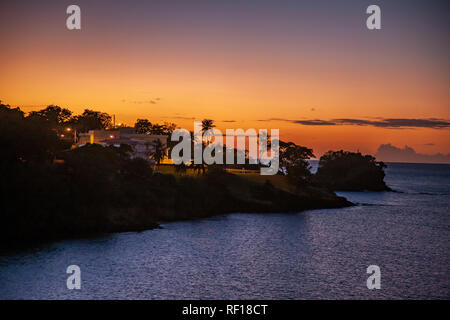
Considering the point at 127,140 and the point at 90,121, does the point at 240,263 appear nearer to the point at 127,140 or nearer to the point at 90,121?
the point at 127,140

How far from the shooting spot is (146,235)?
63.2 m

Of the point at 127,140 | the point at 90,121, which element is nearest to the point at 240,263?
the point at 127,140

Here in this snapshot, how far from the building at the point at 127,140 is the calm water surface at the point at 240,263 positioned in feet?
112

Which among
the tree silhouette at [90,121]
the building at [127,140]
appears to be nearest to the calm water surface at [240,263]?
the building at [127,140]

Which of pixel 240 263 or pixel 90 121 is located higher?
pixel 90 121

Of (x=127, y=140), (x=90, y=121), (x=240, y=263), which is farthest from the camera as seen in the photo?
(x=90, y=121)

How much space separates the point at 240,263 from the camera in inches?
1960

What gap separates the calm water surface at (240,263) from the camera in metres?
39.1

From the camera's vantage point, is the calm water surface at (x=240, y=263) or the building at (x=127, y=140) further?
the building at (x=127, y=140)

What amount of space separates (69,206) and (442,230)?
204 feet

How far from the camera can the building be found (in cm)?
10389

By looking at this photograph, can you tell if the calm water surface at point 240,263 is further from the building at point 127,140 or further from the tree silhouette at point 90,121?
the tree silhouette at point 90,121

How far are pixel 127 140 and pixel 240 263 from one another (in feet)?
205

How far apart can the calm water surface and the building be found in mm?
34232
